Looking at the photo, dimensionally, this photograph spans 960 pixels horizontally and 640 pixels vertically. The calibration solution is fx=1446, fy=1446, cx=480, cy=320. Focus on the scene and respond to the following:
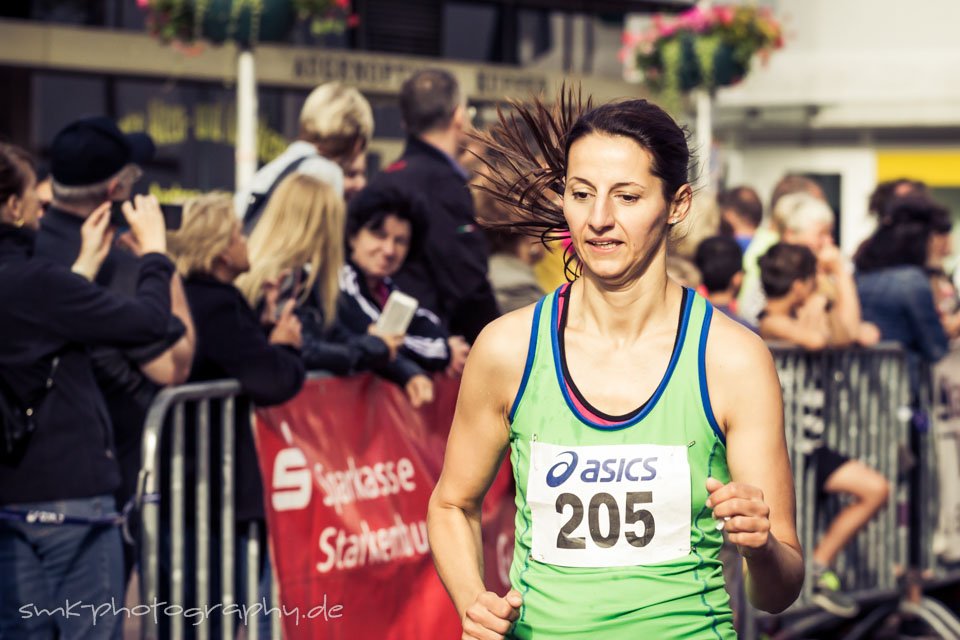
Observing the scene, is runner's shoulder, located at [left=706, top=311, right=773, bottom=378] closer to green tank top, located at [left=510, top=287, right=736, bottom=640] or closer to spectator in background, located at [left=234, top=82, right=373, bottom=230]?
green tank top, located at [left=510, top=287, right=736, bottom=640]

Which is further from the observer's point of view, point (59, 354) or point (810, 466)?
point (810, 466)

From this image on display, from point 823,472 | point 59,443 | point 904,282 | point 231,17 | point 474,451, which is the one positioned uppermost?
point 231,17

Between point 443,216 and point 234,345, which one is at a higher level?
point 443,216

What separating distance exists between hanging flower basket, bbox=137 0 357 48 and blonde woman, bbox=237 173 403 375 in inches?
267

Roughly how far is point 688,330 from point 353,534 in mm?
2556

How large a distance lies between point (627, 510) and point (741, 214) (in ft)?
20.7

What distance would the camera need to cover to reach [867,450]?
25.3 ft

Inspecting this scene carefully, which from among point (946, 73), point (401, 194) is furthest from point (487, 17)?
point (401, 194)

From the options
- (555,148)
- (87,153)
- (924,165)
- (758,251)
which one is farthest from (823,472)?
(924,165)

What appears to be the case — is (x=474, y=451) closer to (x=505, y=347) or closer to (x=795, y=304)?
(x=505, y=347)

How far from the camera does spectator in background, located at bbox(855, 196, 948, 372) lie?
314 inches

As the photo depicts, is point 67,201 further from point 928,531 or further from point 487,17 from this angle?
point 487,17

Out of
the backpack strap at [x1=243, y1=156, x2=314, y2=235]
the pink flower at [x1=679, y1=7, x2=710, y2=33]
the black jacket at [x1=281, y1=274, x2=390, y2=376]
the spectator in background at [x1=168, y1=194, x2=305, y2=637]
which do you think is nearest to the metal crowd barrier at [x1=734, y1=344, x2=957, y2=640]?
the black jacket at [x1=281, y1=274, x2=390, y2=376]

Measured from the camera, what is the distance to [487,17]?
66.0 feet
